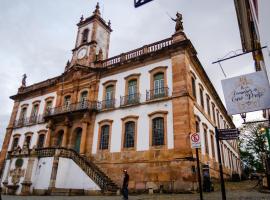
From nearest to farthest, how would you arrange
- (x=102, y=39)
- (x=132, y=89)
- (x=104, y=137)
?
(x=104, y=137)
(x=132, y=89)
(x=102, y=39)

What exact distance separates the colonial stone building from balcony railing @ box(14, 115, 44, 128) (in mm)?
151

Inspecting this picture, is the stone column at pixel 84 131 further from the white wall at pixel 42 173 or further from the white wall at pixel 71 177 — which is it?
the white wall at pixel 42 173

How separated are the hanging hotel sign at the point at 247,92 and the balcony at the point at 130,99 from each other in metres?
12.8

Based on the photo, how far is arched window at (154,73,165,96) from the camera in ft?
59.8

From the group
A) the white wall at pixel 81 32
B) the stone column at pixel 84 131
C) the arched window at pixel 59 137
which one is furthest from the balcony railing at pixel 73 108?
the white wall at pixel 81 32

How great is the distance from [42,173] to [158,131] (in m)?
8.79

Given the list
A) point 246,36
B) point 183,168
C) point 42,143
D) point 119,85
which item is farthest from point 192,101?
point 42,143

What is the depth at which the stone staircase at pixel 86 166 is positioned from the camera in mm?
15655

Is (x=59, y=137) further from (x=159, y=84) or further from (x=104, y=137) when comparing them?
(x=159, y=84)

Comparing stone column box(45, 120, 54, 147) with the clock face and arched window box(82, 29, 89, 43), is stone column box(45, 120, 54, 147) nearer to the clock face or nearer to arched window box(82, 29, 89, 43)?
the clock face

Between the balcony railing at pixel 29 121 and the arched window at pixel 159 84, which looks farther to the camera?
the balcony railing at pixel 29 121

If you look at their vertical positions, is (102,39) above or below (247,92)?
above

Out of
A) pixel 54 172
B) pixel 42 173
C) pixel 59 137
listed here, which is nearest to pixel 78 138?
pixel 59 137

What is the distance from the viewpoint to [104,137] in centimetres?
1970
